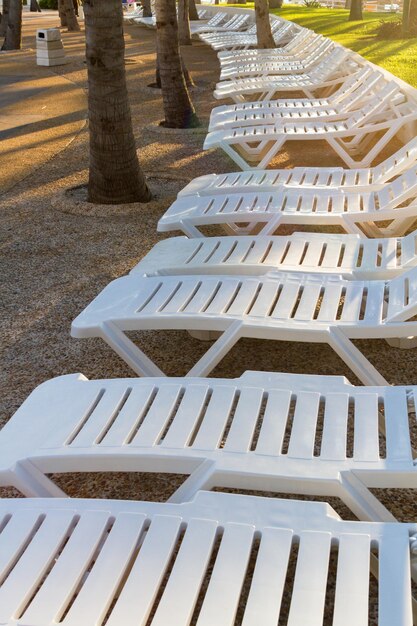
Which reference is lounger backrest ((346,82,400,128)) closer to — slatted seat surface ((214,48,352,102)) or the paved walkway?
slatted seat surface ((214,48,352,102))

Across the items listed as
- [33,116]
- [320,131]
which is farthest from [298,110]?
[33,116]

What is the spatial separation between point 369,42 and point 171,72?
10.9m

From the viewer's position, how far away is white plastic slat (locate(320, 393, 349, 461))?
2.75m

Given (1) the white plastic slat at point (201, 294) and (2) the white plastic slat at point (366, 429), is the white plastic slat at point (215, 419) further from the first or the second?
(1) the white plastic slat at point (201, 294)

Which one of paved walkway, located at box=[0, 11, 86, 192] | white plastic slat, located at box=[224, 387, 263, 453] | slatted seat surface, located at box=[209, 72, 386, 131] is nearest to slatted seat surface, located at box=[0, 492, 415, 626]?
white plastic slat, located at box=[224, 387, 263, 453]

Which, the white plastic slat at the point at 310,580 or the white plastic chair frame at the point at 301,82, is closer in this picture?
the white plastic slat at the point at 310,580

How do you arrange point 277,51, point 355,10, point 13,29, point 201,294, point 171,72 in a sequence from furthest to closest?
1. point 355,10
2. point 13,29
3. point 277,51
4. point 171,72
5. point 201,294

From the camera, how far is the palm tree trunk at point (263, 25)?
15484 mm

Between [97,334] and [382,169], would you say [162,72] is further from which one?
[97,334]

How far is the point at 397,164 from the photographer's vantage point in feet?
19.3

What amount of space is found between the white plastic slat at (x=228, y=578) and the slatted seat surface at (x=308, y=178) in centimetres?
390

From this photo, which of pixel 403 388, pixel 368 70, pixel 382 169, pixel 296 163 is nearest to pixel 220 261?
pixel 403 388

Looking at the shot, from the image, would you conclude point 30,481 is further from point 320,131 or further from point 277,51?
point 277,51

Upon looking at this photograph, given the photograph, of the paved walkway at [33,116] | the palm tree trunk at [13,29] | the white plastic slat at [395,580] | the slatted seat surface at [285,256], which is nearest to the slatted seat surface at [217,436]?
the white plastic slat at [395,580]
